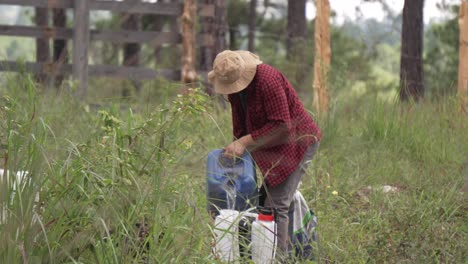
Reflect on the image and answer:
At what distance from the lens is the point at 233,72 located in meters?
5.46

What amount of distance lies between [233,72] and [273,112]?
1.01 ft

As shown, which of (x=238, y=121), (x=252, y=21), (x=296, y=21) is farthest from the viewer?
(x=252, y=21)

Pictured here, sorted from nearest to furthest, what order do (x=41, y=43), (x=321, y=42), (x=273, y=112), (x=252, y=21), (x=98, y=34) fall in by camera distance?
1. (x=273, y=112)
2. (x=321, y=42)
3. (x=98, y=34)
4. (x=41, y=43)
5. (x=252, y=21)

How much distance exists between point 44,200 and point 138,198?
417 mm

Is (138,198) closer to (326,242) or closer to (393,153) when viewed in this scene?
(326,242)

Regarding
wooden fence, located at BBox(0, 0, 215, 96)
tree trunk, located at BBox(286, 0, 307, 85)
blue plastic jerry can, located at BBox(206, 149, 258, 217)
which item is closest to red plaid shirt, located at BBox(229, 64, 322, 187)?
blue plastic jerry can, located at BBox(206, 149, 258, 217)

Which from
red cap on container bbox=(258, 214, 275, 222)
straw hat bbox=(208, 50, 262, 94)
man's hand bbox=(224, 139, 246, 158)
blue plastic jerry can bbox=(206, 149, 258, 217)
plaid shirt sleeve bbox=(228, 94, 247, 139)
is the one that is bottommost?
red cap on container bbox=(258, 214, 275, 222)

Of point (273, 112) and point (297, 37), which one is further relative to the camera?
point (297, 37)

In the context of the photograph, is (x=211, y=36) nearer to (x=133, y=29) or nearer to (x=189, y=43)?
(x=189, y=43)

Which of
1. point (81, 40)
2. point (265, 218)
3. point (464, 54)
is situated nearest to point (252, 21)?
point (81, 40)

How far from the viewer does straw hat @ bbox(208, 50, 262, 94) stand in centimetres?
547

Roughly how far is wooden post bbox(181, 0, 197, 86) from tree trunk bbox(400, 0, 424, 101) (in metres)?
2.55

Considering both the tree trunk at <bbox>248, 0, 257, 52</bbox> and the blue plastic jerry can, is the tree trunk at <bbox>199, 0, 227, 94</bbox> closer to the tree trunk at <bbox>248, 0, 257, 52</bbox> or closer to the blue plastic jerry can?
the blue plastic jerry can

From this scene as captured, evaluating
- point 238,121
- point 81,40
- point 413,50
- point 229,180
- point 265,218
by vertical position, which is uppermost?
point 81,40
